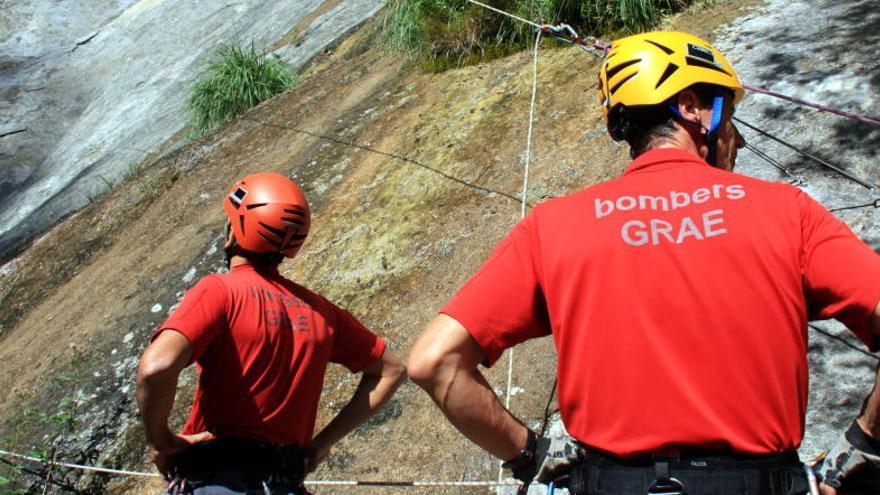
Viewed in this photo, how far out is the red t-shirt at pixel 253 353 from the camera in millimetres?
3170

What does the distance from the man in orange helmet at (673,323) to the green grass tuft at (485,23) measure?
602cm

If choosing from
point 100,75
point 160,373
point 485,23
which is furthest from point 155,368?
point 100,75

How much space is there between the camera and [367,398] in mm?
3781

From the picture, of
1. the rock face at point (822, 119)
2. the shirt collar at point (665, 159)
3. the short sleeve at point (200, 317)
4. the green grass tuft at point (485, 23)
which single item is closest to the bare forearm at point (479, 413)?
the shirt collar at point (665, 159)

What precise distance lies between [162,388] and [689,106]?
6.56 feet

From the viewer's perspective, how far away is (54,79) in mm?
18578

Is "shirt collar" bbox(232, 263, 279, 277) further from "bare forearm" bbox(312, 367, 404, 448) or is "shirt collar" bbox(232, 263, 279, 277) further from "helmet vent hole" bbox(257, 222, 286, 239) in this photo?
"bare forearm" bbox(312, 367, 404, 448)

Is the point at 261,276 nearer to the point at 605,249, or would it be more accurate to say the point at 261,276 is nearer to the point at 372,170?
the point at 605,249

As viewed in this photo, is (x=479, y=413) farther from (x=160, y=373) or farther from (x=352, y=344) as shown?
(x=352, y=344)

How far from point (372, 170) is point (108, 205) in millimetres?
3832

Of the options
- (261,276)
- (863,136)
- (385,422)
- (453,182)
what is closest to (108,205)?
(453,182)

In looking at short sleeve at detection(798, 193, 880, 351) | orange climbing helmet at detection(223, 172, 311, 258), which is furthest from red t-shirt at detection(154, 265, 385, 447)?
short sleeve at detection(798, 193, 880, 351)

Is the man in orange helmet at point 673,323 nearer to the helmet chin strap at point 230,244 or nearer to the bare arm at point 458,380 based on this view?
the bare arm at point 458,380

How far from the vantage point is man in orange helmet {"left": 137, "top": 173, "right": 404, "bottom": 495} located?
3123mm
